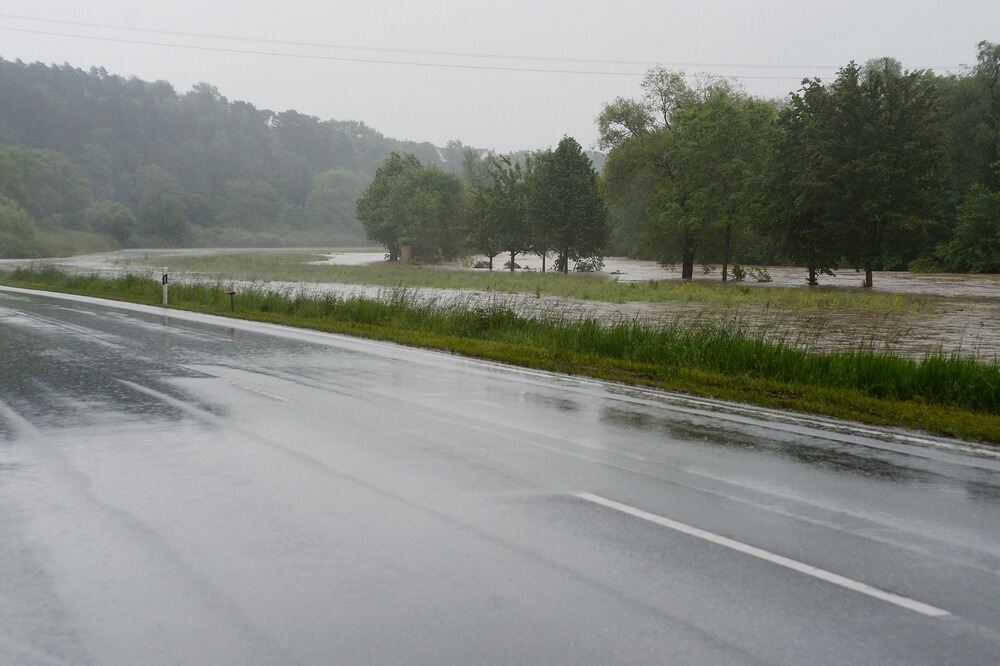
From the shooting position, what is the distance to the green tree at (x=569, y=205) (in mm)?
78562

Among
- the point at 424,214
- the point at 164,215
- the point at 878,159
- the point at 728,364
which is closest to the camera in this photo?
the point at 728,364

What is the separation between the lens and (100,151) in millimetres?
176875

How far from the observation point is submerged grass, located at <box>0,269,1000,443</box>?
40.5ft

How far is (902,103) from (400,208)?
66993mm

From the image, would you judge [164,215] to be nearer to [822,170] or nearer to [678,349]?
[822,170]

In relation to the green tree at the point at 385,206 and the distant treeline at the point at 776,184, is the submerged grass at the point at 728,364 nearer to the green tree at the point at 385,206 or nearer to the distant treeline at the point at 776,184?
the distant treeline at the point at 776,184

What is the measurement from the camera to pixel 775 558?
598cm

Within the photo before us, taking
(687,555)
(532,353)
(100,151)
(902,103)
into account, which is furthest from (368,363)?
(100,151)

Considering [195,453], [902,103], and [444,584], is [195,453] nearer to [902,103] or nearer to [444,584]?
[444,584]

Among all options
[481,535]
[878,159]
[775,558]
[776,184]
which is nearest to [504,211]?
[776,184]

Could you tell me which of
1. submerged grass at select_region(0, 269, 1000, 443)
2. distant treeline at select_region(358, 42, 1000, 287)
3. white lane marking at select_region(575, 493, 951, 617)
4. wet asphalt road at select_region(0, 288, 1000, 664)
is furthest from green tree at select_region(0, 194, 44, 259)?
white lane marking at select_region(575, 493, 951, 617)

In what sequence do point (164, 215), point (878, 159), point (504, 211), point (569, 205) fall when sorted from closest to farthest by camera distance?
1. point (878, 159)
2. point (569, 205)
3. point (504, 211)
4. point (164, 215)

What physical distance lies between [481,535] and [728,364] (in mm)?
10405

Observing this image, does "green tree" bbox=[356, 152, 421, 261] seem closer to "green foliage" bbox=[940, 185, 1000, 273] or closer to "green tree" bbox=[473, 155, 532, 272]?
"green tree" bbox=[473, 155, 532, 272]
